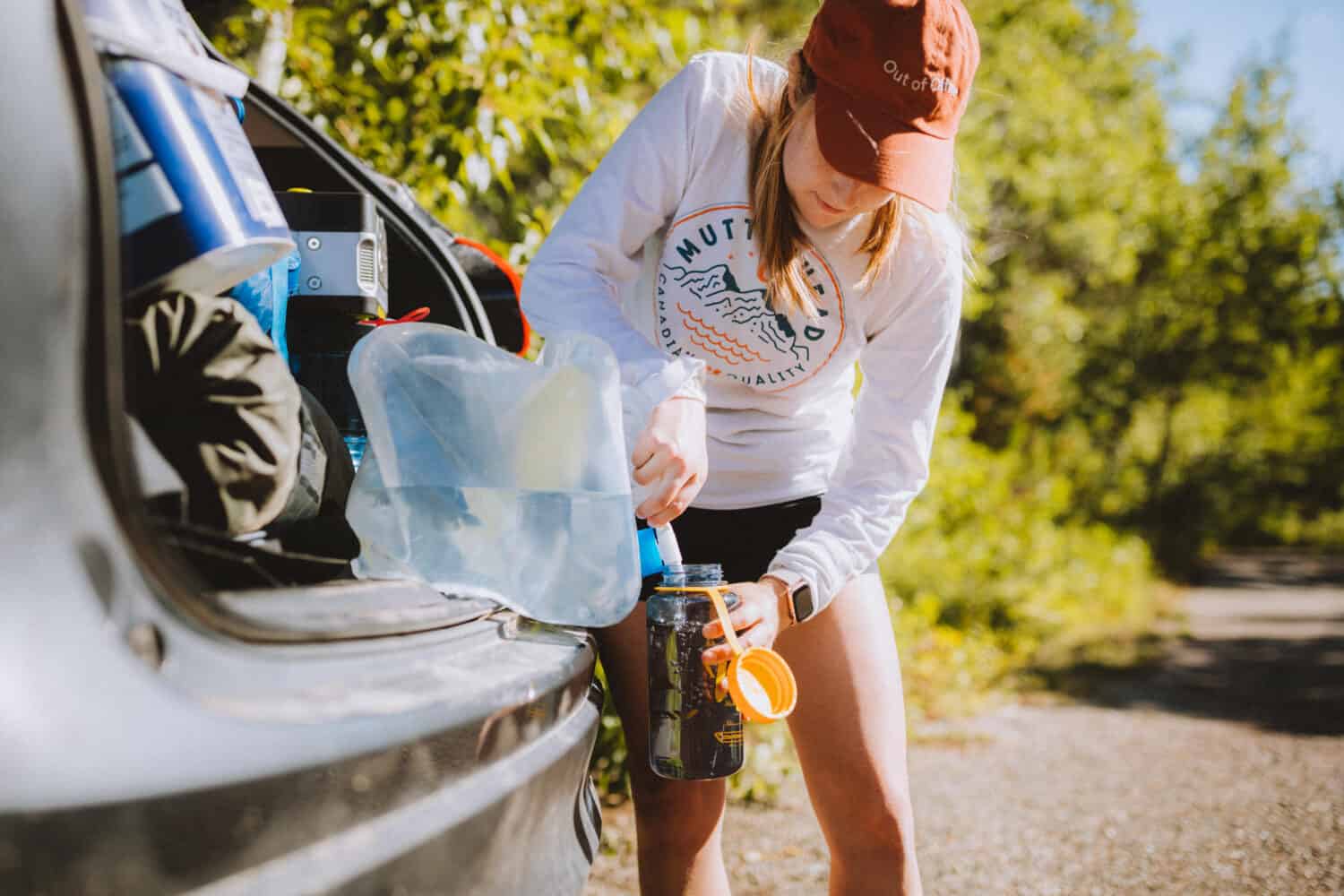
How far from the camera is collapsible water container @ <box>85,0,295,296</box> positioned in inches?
46.9

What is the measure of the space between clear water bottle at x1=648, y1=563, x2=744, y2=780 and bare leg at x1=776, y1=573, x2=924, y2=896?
25 cm

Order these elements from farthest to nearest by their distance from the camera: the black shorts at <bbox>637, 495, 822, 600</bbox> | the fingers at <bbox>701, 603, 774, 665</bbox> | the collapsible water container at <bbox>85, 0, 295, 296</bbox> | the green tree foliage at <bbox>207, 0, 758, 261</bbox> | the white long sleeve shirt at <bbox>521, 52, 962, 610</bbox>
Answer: the green tree foliage at <bbox>207, 0, 758, 261</bbox>, the black shorts at <bbox>637, 495, 822, 600</bbox>, the white long sleeve shirt at <bbox>521, 52, 962, 610</bbox>, the fingers at <bbox>701, 603, 774, 665</bbox>, the collapsible water container at <bbox>85, 0, 295, 296</bbox>

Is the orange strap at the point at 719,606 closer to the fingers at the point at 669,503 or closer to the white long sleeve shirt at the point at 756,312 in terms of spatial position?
the fingers at the point at 669,503

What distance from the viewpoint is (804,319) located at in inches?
81.3

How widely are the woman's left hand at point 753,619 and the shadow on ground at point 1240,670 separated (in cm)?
530

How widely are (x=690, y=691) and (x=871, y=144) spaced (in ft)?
3.19

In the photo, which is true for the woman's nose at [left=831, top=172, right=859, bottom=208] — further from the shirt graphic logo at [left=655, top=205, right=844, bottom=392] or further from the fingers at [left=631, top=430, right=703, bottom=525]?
the fingers at [left=631, top=430, right=703, bottom=525]

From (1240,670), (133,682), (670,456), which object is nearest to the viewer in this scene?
(133,682)

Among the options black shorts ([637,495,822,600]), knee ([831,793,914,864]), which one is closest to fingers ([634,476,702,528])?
black shorts ([637,495,822,600])

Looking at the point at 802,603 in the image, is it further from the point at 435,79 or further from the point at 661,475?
the point at 435,79

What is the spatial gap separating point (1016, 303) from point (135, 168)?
48.0 feet

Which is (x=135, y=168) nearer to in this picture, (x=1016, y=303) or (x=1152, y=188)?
(x=1016, y=303)

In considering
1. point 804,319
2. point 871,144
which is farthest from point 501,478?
point 871,144

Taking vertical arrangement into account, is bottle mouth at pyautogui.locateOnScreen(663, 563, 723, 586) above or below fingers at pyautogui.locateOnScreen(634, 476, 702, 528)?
below
